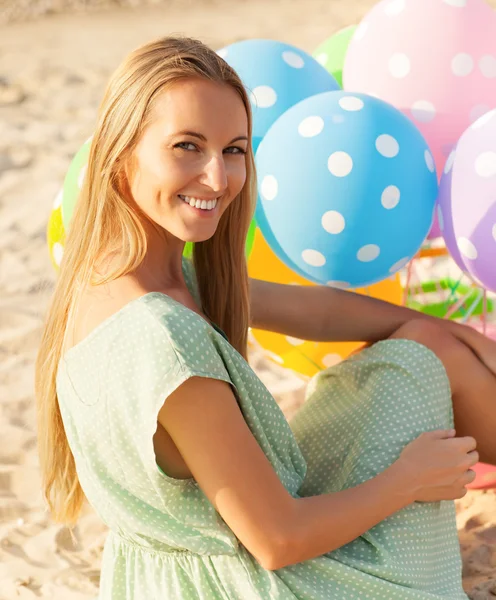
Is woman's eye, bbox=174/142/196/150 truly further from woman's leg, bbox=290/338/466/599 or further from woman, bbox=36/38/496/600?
woman's leg, bbox=290/338/466/599

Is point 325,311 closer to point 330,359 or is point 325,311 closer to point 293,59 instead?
point 330,359

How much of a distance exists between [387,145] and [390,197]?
111mm

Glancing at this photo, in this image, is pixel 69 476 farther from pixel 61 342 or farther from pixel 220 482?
pixel 220 482

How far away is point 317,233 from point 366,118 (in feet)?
0.88

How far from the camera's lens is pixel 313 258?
6.85 feet

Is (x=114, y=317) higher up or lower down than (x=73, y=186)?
lower down

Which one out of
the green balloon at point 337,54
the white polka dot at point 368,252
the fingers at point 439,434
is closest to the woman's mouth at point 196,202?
the white polka dot at point 368,252

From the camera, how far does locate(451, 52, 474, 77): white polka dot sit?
7.73 ft

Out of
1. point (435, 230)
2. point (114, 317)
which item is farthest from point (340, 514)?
point (435, 230)

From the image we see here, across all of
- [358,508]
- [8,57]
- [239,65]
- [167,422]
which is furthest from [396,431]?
[8,57]

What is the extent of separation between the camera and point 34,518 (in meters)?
2.63

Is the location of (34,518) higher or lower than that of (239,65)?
lower

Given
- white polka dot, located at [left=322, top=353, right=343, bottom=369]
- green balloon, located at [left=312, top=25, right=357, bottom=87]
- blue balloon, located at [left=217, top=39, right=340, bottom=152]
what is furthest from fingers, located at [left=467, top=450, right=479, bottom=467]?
green balloon, located at [left=312, top=25, right=357, bottom=87]

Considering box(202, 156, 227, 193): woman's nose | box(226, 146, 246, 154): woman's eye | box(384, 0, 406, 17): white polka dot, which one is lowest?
box(202, 156, 227, 193): woman's nose
